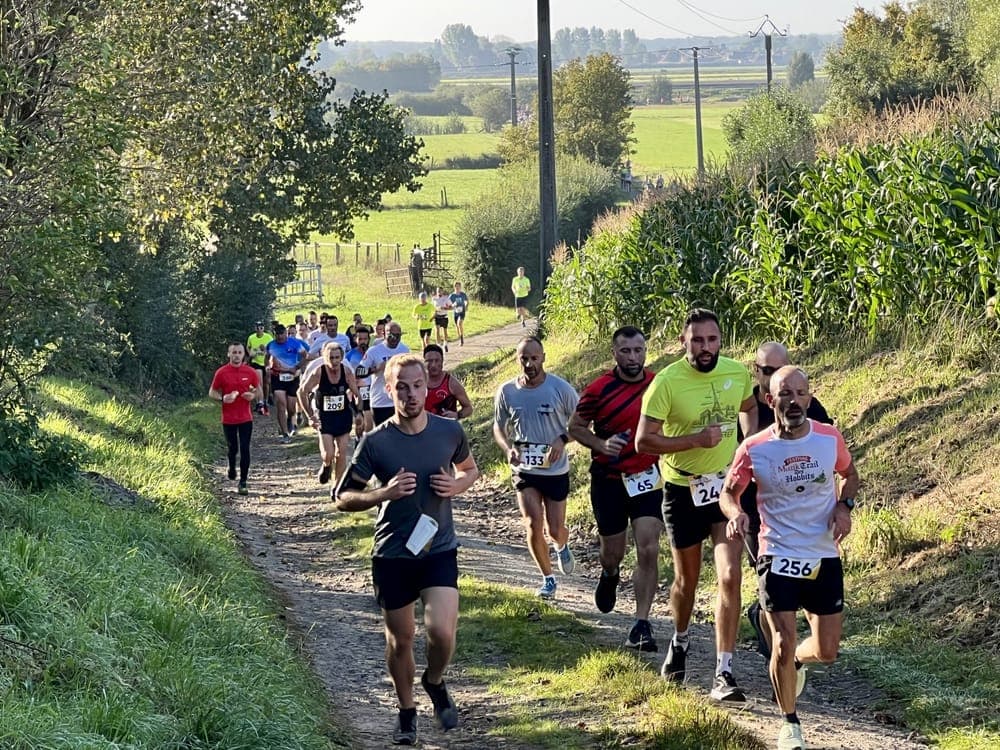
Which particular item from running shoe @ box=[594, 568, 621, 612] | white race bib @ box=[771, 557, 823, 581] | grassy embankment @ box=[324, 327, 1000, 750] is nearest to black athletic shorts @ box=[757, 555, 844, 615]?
white race bib @ box=[771, 557, 823, 581]

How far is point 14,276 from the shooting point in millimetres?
12508

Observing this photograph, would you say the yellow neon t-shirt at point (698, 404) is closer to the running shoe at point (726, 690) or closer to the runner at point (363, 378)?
the running shoe at point (726, 690)

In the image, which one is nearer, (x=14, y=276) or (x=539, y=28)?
(x=14, y=276)

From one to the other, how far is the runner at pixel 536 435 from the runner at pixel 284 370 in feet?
40.8

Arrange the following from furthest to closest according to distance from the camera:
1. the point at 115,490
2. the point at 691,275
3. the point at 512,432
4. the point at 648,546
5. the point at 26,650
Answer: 1. the point at 691,275
2. the point at 115,490
3. the point at 512,432
4. the point at 648,546
5. the point at 26,650

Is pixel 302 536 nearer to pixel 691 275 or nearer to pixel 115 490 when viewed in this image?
pixel 115 490

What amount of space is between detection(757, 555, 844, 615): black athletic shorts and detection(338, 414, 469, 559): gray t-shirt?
175 cm

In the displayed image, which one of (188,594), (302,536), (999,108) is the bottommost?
(302,536)

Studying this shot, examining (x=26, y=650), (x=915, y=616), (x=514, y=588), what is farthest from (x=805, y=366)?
(x=26, y=650)

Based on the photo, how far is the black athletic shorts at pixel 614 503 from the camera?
31.9 feet

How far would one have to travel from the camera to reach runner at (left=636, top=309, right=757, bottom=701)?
28.6 feet

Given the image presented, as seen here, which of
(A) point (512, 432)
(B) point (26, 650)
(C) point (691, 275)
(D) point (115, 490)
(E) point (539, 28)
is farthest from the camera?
(E) point (539, 28)

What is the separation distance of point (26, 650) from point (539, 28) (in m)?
18.5

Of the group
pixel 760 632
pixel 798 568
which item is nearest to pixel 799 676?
pixel 798 568
